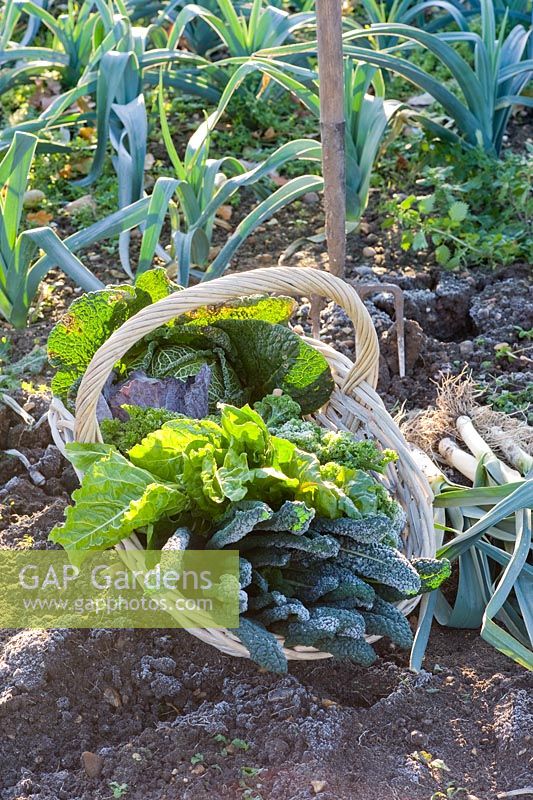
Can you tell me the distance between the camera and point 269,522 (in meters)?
1.86

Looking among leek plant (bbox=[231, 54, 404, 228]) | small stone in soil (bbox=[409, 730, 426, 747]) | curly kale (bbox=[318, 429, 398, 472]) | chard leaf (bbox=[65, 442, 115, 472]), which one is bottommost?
small stone in soil (bbox=[409, 730, 426, 747])

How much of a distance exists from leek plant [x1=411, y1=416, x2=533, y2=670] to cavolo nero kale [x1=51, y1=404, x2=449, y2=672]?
147 mm

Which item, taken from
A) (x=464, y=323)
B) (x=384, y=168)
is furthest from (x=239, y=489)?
(x=384, y=168)

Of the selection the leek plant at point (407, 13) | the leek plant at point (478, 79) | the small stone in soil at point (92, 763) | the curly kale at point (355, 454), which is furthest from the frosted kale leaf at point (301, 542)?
the leek plant at point (407, 13)

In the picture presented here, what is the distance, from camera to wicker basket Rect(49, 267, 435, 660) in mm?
1937

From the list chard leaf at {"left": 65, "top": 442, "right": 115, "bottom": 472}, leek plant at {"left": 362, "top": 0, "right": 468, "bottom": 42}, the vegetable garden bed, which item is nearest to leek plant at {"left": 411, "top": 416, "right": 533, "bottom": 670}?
the vegetable garden bed

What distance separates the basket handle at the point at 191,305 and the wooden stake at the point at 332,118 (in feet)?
2.53

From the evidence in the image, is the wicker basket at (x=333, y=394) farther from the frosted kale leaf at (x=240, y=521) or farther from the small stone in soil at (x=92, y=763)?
→ the small stone in soil at (x=92, y=763)

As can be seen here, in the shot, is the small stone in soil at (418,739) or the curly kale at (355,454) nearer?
the small stone in soil at (418,739)

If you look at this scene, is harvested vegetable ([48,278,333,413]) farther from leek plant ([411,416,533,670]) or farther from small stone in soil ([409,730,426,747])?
small stone in soil ([409,730,426,747])

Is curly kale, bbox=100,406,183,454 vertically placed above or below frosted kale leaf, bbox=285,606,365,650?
above

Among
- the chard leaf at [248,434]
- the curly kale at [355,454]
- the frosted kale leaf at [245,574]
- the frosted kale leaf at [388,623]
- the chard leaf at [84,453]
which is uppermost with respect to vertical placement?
the chard leaf at [248,434]

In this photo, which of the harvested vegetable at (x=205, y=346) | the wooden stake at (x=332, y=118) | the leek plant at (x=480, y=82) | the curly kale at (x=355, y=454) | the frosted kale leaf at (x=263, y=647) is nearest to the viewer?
the frosted kale leaf at (x=263, y=647)

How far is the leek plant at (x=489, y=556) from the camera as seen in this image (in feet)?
6.49
